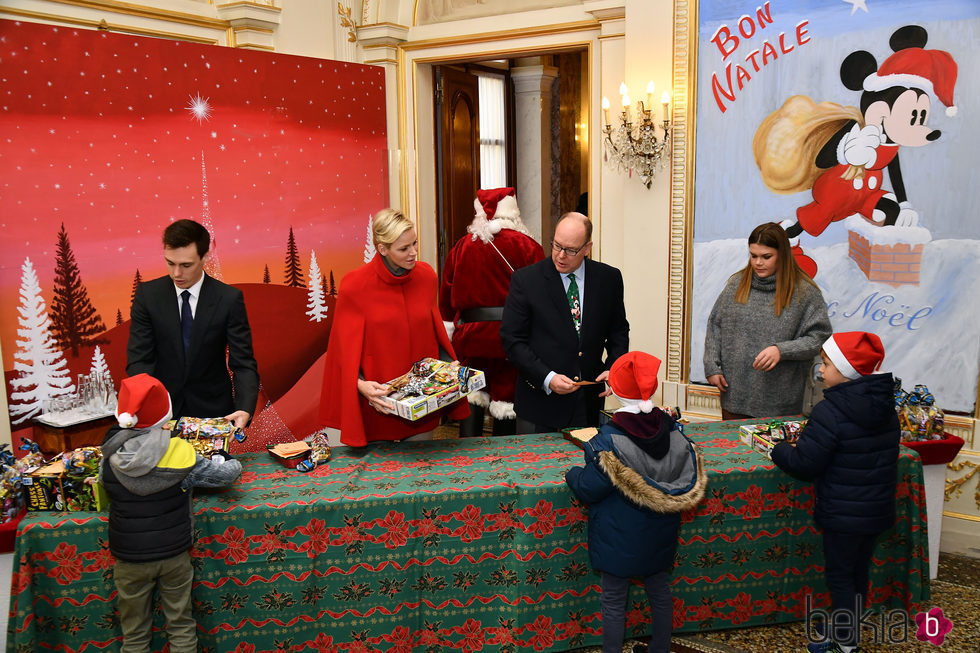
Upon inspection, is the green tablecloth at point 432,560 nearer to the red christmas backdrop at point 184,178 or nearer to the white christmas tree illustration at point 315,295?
the red christmas backdrop at point 184,178

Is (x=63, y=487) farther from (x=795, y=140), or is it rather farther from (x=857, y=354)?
(x=795, y=140)

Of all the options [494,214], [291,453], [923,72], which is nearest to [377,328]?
[291,453]

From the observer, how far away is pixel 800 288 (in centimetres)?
363

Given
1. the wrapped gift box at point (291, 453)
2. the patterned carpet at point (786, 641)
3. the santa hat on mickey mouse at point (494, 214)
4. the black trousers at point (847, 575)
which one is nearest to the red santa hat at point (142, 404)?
the wrapped gift box at point (291, 453)

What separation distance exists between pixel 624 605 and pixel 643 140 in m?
3.21

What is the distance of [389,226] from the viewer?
3080mm

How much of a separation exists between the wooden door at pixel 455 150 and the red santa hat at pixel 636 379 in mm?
4385

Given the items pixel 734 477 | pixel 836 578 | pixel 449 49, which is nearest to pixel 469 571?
pixel 734 477

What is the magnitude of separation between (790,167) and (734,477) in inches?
94.8

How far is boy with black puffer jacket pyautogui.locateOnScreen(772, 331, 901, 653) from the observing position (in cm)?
278

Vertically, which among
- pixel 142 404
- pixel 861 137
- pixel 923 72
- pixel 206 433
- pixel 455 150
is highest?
pixel 923 72

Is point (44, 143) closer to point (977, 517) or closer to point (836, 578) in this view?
point (836, 578)

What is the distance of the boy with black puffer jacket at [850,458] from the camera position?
278 centimetres

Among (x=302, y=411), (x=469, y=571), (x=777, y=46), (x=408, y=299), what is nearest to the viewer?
(x=469, y=571)
